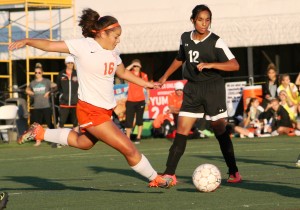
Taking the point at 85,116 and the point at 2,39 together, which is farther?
the point at 2,39

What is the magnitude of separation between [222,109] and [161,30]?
1505cm

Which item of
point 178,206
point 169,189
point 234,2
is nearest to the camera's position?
point 178,206

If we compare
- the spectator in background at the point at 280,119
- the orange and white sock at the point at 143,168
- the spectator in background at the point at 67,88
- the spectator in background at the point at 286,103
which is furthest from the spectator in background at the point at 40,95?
the orange and white sock at the point at 143,168

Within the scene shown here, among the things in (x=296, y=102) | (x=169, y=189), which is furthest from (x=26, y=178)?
(x=296, y=102)

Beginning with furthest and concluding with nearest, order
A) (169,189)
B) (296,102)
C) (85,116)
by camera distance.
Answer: (296,102), (169,189), (85,116)

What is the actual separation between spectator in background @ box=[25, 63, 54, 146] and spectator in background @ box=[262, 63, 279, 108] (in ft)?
18.6

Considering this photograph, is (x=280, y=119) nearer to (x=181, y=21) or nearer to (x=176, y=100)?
(x=176, y=100)

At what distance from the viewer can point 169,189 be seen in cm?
1106

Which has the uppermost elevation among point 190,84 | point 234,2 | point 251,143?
point 234,2

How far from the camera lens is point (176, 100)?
80.5 feet

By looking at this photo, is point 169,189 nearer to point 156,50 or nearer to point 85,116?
point 85,116

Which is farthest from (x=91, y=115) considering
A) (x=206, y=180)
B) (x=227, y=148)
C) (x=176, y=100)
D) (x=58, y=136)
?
(x=176, y=100)

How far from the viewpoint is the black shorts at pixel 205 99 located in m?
11.6

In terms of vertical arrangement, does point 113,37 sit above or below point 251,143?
above
